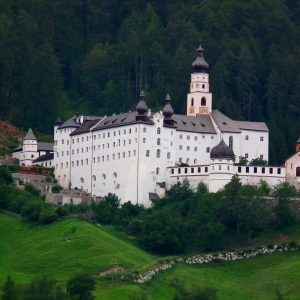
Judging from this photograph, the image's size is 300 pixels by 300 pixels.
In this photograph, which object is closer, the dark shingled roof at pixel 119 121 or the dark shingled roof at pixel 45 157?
the dark shingled roof at pixel 119 121

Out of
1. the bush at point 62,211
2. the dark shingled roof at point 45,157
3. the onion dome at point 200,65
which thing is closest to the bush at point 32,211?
the bush at point 62,211

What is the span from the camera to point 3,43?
7771 inches

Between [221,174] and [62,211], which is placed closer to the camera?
[62,211]

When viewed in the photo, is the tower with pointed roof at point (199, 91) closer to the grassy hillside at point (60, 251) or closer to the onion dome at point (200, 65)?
the onion dome at point (200, 65)

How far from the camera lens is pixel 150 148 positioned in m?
170

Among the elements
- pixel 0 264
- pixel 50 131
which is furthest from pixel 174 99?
pixel 0 264

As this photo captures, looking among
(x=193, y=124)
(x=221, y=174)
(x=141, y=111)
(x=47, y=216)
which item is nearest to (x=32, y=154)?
(x=193, y=124)

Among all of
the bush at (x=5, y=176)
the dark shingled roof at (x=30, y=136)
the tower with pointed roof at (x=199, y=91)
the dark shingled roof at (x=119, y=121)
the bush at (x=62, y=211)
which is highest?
the tower with pointed roof at (x=199, y=91)

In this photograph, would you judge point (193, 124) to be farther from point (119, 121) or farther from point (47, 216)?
point (47, 216)

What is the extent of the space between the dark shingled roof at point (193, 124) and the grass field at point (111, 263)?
1393cm

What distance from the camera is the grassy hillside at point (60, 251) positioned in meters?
153

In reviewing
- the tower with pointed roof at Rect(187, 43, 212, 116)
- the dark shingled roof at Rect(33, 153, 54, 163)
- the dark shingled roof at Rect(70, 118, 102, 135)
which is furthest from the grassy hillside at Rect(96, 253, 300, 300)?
the dark shingled roof at Rect(33, 153, 54, 163)

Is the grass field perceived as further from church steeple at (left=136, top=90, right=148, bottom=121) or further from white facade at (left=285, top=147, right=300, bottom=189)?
church steeple at (left=136, top=90, right=148, bottom=121)

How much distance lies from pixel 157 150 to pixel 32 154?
14213 millimetres
